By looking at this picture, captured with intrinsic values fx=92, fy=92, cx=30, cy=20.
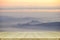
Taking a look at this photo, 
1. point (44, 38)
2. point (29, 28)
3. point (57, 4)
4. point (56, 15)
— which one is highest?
point (57, 4)

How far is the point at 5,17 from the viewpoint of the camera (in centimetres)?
102

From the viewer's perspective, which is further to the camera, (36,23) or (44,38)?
(36,23)

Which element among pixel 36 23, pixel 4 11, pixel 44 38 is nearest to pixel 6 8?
pixel 4 11

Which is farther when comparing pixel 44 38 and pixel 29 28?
pixel 29 28

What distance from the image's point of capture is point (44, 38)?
2.67 feet

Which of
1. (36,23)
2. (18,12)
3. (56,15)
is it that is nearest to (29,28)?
(36,23)

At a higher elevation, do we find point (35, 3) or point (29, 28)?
point (35, 3)

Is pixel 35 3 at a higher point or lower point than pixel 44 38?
higher

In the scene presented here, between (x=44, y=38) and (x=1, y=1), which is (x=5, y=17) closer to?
(x=1, y=1)

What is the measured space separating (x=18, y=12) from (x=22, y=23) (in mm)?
131

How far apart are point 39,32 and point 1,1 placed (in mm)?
546

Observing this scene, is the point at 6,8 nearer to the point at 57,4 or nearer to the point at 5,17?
the point at 5,17

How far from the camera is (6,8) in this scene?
1023 mm

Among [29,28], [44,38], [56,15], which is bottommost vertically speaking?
[44,38]
